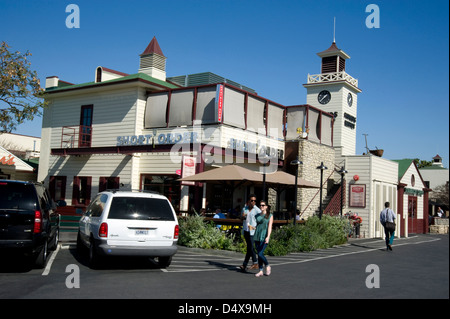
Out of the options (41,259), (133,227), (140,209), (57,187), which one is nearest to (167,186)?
(57,187)

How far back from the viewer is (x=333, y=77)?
122 feet

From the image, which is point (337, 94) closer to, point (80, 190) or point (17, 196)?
point (80, 190)

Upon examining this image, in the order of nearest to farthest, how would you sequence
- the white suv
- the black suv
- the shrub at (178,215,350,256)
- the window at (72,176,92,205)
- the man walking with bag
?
the black suv
the white suv
the shrub at (178,215,350,256)
the man walking with bag
the window at (72,176,92,205)

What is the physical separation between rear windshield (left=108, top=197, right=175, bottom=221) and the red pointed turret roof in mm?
16444

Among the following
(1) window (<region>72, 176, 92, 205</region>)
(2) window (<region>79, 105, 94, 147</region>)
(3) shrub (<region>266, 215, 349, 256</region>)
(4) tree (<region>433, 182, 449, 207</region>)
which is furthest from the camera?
(4) tree (<region>433, 182, 449, 207</region>)

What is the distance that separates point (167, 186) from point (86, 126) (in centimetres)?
696

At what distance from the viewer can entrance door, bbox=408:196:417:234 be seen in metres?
30.9

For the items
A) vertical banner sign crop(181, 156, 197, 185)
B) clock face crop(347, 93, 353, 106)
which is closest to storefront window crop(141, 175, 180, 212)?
vertical banner sign crop(181, 156, 197, 185)

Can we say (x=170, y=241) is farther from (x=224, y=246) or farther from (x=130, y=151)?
A: (x=130, y=151)

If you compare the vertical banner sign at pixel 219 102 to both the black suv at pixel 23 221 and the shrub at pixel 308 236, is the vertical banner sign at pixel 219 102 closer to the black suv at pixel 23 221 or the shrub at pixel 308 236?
the shrub at pixel 308 236

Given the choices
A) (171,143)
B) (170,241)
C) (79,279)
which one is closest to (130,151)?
(171,143)

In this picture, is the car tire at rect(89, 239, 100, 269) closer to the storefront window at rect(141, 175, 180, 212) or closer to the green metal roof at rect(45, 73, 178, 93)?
the storefront window at rect(141, 175, 180, 212)

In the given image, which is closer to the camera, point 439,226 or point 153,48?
point 153,48

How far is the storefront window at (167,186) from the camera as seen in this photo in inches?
823
